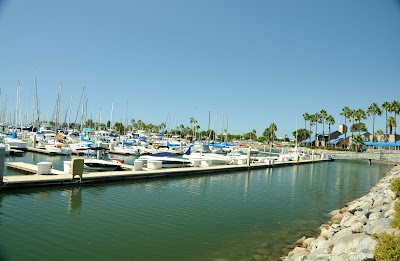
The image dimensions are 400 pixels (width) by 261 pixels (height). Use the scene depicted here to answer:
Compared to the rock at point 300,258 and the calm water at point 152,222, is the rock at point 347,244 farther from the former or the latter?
the calm water at point 152,222

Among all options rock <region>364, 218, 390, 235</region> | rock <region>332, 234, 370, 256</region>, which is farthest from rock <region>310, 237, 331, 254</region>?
rock <region>364, 218, 390, 235</region>

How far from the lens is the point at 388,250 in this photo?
684cm

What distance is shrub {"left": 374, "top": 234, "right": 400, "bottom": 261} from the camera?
260 inches

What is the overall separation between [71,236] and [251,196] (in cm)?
1313

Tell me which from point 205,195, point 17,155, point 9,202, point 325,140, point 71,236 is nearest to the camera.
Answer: point 71,236

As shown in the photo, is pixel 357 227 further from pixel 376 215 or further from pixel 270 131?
pixel 270 131

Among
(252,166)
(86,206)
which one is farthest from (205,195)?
(252,166)

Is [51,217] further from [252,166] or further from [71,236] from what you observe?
[252,166]

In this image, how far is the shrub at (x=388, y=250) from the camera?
6599mm

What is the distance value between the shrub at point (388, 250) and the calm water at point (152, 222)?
14.1 feet

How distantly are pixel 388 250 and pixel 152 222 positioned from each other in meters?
9.10

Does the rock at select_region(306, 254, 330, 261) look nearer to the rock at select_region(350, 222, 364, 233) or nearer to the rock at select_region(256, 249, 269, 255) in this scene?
the rock at select_region(256, 249, 269, 255)

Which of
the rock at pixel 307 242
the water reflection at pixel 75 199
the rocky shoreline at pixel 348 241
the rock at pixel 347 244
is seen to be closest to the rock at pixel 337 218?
the rocky shoreline at pixel 348 241

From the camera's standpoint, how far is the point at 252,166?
127ft
